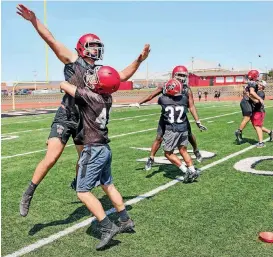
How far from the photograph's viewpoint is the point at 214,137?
1230 cm

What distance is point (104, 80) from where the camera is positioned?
3934 mm

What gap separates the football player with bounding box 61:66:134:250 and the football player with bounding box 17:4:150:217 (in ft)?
1.38

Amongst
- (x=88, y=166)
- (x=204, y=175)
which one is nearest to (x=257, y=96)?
(x=204, y=175)

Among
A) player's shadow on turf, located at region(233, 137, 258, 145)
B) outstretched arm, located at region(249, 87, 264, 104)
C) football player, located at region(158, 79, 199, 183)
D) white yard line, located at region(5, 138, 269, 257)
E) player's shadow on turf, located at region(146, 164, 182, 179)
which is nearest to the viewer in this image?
white yard line, located at region(5, 138, 269, 257)

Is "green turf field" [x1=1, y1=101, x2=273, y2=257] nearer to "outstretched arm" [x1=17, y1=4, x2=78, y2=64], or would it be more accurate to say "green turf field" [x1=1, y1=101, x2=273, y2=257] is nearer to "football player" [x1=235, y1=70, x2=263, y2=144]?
"outstretched arm" [x1=17, y1=4, x2=78, y2=64]

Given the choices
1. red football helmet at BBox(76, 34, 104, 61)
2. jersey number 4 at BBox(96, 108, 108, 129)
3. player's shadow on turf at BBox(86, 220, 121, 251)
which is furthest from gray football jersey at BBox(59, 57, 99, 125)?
player's shadow on turf at BBox(86, 220, 121, 251)

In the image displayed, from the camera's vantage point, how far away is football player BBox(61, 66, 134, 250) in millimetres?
3967

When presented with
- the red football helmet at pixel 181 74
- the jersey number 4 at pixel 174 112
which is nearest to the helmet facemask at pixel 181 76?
the red football helmet at pixel 181 74

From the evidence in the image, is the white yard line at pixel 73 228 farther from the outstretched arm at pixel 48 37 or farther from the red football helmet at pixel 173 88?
the outstretched arm at pixel 48 37

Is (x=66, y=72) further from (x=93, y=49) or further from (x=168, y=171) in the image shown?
(x=168, y=171)

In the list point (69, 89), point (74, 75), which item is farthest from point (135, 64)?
point (69, 89)

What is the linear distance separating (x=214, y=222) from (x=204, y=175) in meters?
2.43

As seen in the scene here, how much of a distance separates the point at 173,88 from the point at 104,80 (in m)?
2.72

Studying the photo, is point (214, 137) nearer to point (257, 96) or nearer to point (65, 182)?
point (257, 96)
